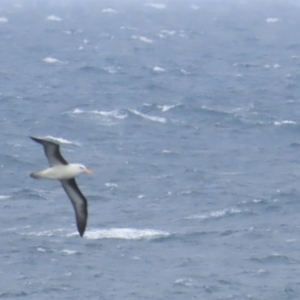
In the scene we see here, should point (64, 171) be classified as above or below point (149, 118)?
above

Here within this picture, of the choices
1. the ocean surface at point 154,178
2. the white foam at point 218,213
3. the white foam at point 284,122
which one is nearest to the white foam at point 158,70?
the ocean surface at point 154,178

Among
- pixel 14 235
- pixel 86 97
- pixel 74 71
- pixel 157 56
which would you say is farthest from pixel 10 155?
pixel 157 56

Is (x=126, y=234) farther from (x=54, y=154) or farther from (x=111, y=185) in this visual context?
(x=54, y=154)

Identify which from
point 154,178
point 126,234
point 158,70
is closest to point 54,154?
point 126,234

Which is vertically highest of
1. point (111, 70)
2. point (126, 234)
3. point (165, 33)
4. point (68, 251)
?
point (68, 251)

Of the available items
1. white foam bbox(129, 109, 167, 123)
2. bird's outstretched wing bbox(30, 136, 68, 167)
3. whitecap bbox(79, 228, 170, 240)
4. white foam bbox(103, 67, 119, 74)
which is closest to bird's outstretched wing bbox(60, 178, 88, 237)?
bird's outstretched wing bbox(30, 136, 68, 167)

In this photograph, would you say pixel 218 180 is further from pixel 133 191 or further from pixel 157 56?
pixel 157 56

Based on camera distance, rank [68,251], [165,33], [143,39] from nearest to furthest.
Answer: [68,251]
[143,39]
[165,33]

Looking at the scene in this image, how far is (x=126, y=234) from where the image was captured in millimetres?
58875

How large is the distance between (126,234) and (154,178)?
1073 centimetres

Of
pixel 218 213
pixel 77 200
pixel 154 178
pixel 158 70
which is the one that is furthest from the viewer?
pixel 158 70

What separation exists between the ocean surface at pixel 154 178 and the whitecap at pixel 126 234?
93mm

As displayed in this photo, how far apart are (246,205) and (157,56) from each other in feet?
210

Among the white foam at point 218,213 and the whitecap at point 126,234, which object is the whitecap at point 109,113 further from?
the whitecap at point 126,234
